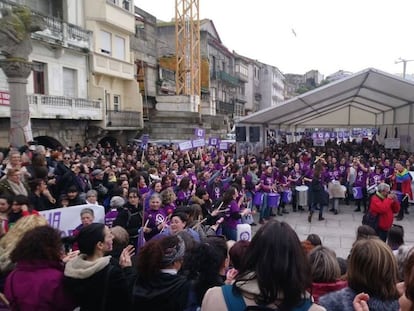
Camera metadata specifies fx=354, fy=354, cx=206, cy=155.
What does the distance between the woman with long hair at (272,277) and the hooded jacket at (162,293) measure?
0.72 meters

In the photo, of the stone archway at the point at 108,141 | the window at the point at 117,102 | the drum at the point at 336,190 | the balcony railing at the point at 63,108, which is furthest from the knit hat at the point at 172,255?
the window at the point at 117,102

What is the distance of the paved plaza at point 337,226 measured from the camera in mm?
8234

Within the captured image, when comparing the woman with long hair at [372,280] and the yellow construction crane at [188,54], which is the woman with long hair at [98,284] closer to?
the woman with long hair at [372,280]

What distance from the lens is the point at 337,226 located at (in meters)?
9.56

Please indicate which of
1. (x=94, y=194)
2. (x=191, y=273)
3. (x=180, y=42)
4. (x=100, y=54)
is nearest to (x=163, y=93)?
(x=180, y=42)

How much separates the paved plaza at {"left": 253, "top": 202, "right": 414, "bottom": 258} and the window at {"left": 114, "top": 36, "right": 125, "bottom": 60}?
59.5 ft

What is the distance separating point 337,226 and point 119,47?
20.4m

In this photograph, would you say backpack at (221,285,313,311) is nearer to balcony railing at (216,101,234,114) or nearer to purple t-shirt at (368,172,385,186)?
purple t-shirt at (368,172,385,186)

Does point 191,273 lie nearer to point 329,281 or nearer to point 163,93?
point 329,281

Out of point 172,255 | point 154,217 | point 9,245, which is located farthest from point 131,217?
point 172,255

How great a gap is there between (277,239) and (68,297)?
1577 mm

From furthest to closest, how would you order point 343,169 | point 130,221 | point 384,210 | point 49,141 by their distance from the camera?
1. point 49,141
2. point 343,169
3. point 384,210
4. point 130,221

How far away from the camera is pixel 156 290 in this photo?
251cm

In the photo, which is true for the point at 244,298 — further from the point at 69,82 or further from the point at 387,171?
the point at 69,82
